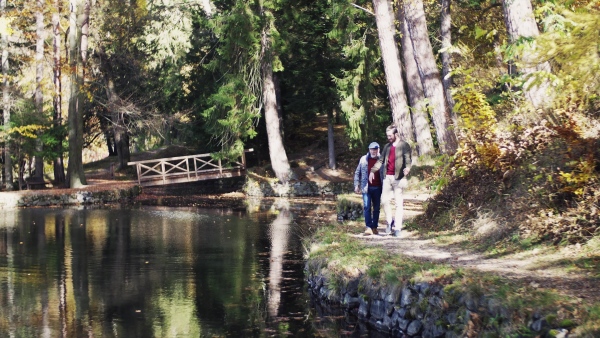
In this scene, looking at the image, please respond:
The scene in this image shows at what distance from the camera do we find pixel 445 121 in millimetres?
16984

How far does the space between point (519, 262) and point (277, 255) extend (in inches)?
256

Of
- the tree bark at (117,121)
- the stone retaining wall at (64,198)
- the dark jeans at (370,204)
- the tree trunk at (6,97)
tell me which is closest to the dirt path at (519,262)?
the dark jeans at (370,204)

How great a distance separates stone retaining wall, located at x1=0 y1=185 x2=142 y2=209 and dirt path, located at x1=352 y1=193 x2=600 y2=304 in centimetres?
1918

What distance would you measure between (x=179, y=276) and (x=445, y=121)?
7.52m

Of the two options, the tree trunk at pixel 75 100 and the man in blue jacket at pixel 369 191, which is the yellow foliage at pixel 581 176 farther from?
the tree trunk at pixel 75 100

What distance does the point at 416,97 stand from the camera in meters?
21.7

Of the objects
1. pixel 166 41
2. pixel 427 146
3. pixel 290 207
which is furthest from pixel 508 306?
pixel 166 41

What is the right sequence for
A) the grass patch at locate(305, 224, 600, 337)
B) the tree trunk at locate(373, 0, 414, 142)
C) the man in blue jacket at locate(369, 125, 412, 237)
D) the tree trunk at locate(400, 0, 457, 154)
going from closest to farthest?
the grass patch at locate(305, 224, 600, 337), the man in blue jacket at locate(369, 125, 412, 237), the tree trunk at locate(400, 0, 457, 154), the tree trunk at locate(373, 0, 414, 142)

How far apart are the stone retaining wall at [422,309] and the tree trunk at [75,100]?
78.6ft

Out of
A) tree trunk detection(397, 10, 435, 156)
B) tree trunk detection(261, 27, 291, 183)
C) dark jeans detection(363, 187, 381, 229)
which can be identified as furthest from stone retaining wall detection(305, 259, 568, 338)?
tree trunk detection(261, 27, 291, 183)

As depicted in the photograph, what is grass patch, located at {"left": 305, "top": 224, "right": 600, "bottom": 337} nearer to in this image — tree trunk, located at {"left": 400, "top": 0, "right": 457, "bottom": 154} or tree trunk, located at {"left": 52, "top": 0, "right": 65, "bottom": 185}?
tree trunk, located at {"left": 400, "top": 0, "right": 457, "bottom": 154}

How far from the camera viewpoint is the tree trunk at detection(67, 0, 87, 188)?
3216cm

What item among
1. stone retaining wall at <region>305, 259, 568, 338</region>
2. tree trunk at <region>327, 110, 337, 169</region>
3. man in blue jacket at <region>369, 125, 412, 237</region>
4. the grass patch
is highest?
tree trunk at <region>327, 110, 337, 169</region>

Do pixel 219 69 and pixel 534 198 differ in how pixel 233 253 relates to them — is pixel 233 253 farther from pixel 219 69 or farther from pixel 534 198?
pixel 219 69
